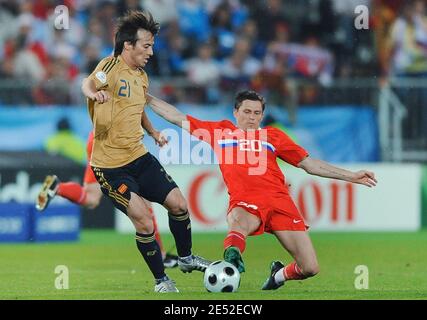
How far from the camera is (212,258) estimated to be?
14672 millimetres

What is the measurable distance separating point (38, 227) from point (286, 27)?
6.61 m

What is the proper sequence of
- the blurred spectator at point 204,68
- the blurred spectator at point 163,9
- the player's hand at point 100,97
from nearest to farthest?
the player's hand at point 100,97 → the blurred spectator at point 204,68 → the blurred spectator at point 163,9

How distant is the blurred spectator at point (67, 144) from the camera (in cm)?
1936

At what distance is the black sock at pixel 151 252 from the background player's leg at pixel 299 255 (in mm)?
1120

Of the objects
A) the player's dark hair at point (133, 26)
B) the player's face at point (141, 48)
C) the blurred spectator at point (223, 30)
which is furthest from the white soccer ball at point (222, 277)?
the blurred spectator at point (223, 30)

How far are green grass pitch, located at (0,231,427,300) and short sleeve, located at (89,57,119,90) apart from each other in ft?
6.18

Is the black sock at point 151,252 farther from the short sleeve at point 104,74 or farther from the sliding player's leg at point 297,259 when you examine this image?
the short sleeve at point 104,74

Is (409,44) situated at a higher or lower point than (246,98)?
higher

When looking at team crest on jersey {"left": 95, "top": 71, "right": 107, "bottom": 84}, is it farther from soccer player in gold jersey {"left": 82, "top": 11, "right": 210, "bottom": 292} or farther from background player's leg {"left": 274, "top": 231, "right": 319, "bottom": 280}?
background player's leg {"left": 274, "top": 231, "right": 319, "bottom": 280}

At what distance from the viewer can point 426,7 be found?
21375 mm

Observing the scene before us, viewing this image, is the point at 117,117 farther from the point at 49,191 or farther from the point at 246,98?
the point at 49,191

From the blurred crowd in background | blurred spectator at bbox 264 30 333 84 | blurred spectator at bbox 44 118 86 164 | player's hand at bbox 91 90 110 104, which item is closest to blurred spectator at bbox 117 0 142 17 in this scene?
the blurred crowd in background

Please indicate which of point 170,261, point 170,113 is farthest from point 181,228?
point 170,261

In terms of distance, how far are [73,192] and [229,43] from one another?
23.8ft
